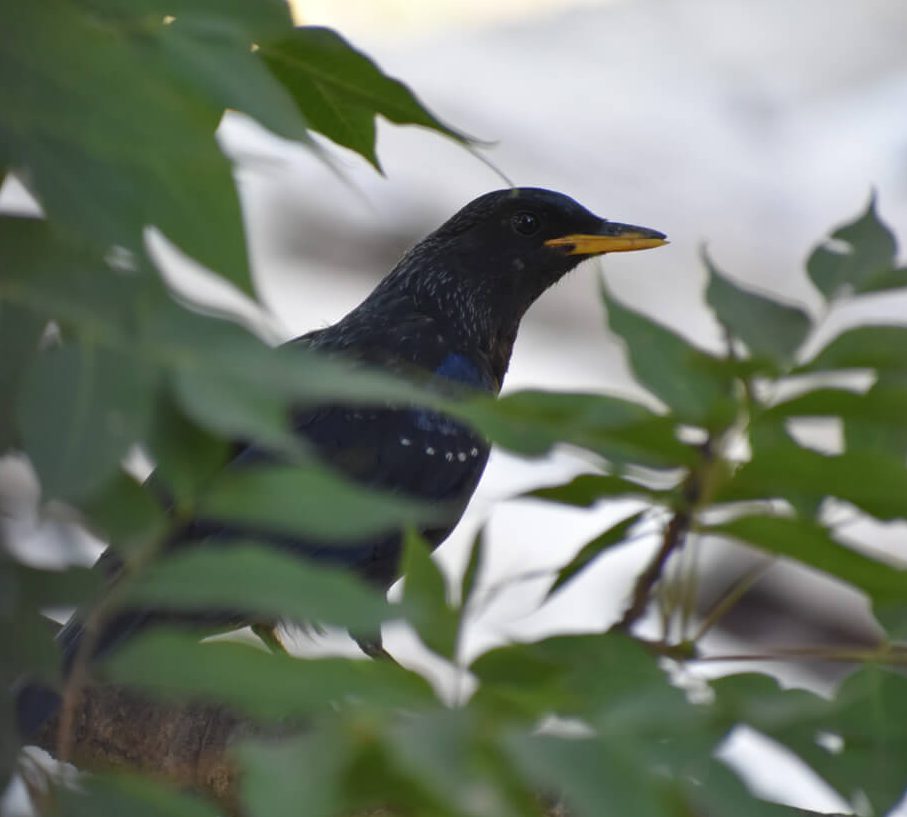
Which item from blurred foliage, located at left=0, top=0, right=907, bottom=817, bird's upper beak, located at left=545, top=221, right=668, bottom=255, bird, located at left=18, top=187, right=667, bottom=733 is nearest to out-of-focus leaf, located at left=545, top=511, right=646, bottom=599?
blurred foliage, located at left=0, top=0, right=907, bottom=817

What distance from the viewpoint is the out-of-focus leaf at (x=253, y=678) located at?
3.08 ft

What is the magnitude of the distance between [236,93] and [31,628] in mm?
385

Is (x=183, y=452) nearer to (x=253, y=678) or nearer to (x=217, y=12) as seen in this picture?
(x=253, y=678)

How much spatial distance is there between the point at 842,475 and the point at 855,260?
0.29 metres

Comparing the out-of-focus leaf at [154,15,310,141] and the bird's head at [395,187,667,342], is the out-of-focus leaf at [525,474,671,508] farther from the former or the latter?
the bird's head at [395,187,667,342]

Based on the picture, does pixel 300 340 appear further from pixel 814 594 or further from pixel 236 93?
pixel 814 594

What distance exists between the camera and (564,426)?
1054 millimetres

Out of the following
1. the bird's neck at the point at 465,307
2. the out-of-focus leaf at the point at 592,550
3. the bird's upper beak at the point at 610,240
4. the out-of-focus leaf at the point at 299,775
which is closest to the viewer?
the out-of-focus leaf at the point at 299,775

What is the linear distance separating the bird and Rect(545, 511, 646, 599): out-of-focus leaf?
3.74 feet

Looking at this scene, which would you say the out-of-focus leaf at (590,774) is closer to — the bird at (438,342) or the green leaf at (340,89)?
the green leaf at (340,89)

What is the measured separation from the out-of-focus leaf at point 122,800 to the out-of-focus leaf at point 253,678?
59mm

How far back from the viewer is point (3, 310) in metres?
1.01

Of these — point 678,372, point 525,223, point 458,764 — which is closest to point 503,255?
point 525,223

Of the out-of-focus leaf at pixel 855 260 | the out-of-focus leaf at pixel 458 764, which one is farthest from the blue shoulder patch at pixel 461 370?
the out-of-focus leaf at pixel 458 764
